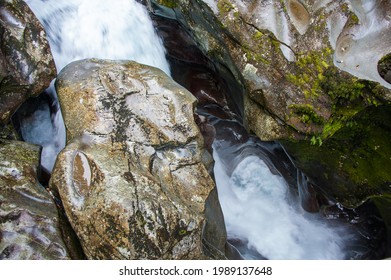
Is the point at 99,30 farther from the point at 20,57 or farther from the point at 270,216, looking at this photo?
the point at 270,216

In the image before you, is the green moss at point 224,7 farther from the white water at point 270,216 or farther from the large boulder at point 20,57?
the white water at point 270,216

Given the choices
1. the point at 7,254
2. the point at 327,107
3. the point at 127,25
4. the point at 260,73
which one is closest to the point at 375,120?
the point at 327,107

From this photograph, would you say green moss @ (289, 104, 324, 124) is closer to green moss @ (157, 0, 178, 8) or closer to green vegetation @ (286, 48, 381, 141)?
green vegetation @ (286, 48, 381, 141)

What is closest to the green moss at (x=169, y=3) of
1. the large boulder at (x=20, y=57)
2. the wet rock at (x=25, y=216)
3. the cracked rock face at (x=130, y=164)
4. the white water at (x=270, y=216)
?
the cracked rock face at (x=130, y=164)

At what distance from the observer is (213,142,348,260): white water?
21.2ft

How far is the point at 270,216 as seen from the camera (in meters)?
6.65

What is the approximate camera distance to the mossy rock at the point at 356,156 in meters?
4.96

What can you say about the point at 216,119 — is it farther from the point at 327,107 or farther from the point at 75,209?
the point at 75,209

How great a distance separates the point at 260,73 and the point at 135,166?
1.90 m

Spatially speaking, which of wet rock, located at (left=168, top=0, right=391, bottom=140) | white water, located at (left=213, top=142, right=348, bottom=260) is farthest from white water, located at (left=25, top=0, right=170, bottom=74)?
white water, located at (left=213, top=142, right=348, bottom=260)

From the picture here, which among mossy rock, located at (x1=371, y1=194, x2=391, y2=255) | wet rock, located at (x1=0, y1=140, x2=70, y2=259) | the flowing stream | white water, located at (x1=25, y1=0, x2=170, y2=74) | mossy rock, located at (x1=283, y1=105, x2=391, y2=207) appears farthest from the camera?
the flowing stream

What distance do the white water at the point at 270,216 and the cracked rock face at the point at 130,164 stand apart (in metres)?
2.17

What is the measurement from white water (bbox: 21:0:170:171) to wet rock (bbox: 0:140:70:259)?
0.84m

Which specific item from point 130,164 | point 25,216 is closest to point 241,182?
point 130,164
